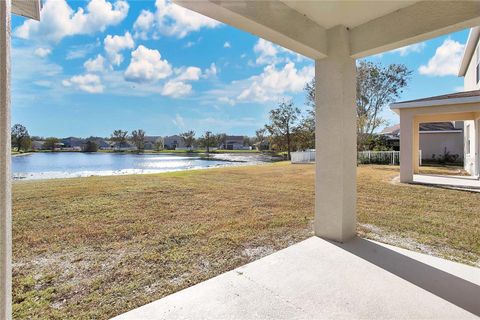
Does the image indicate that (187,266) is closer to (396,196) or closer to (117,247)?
(117,247)

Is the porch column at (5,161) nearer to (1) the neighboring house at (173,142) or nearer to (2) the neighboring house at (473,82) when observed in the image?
(2) the neighboring house at (473,82)

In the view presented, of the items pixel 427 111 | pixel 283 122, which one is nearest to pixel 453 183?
pixel 427 111

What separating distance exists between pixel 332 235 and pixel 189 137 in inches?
1433

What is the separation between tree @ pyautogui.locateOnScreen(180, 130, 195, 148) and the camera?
38.0m

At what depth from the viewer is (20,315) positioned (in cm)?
201

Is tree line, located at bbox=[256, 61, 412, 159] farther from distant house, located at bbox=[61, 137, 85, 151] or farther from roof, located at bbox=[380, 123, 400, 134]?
distant house, located at bbox=[61, 137, 85, 151]

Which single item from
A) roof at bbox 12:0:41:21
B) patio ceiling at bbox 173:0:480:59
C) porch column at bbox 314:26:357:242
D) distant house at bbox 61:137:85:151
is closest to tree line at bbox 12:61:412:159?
distant house at bbox 61:137:85:151

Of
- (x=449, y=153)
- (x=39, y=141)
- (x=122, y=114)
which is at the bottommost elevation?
(x=449, y=153)

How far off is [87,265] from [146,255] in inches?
25.3

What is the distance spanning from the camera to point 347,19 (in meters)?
3.12

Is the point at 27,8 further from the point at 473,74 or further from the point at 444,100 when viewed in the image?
the point at 473,74

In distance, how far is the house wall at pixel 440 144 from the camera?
1545 cm

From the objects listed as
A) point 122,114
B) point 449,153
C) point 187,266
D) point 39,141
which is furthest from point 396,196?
point 122,114

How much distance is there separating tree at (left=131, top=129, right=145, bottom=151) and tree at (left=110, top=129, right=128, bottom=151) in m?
1.15
